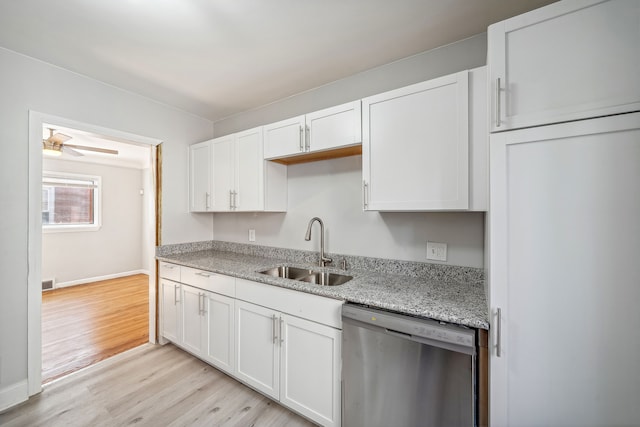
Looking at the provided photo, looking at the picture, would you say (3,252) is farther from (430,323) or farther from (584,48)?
(584,48)

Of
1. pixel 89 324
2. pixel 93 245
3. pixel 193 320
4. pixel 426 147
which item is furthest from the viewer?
pixel 93 245

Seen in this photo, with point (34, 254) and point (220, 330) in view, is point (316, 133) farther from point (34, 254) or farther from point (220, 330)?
point (34, 254)

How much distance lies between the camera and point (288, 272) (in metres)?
2.28

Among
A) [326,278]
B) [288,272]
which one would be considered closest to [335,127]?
[326,278]

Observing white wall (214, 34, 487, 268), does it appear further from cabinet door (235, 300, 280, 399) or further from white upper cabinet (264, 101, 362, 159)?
cabinet door (235, 300, 280, 399)

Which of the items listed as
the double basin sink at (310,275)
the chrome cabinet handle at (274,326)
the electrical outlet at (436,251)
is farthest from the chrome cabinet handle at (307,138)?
the chrome cabinet handle at (274,326)

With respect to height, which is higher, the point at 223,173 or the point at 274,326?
the point at 223,173

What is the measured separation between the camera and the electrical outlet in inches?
68.2

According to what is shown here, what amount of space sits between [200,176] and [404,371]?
8.47 feet

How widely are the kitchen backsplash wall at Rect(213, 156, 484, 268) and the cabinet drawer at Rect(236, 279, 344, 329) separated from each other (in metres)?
0.66

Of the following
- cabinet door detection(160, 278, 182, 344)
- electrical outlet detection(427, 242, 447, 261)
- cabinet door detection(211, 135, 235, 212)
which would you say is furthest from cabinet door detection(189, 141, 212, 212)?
electrical outlet detection(427, 242, 447, 261)

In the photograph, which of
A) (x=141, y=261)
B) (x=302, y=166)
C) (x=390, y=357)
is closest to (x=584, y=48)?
(x=390, y=357)

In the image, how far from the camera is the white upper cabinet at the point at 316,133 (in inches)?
69.2

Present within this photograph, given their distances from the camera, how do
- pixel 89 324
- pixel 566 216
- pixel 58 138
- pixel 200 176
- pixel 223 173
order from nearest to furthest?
1. pixel 566 216
2. pixel 223 173
3. pixel 200 176
4. pixel 58 138
5. pixel 89 324
